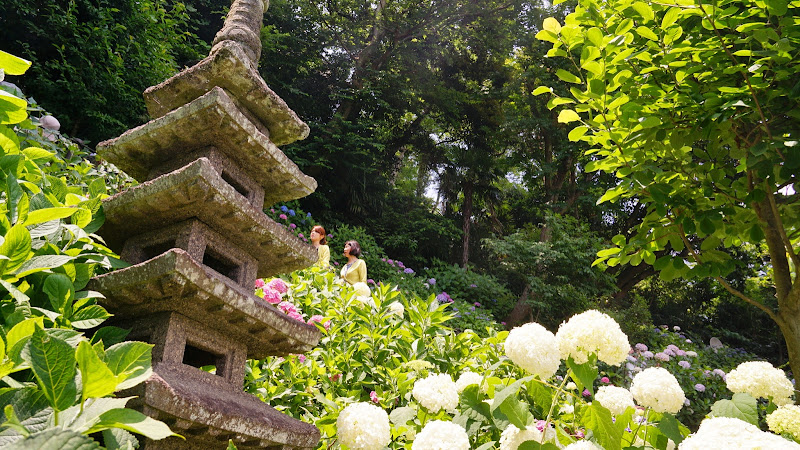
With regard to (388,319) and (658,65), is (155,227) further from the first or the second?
(658,65)

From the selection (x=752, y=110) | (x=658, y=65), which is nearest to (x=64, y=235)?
(x=658, y=65)

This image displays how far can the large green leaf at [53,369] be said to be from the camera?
86 centimetres

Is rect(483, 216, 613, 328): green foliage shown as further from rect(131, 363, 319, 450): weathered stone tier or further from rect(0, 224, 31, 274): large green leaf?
rect(0, 224, 31, 274): large green leaf

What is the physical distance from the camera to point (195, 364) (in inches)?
97.0

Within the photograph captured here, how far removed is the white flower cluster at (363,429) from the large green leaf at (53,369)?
0.91 metres

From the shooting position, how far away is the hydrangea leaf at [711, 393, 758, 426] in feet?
4.05

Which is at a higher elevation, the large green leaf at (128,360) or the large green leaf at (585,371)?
the large green leaf at (585,371)

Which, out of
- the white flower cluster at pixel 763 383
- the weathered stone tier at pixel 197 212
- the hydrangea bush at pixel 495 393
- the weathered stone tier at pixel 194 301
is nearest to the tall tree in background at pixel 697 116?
the white flower cluster at pixel 763 383

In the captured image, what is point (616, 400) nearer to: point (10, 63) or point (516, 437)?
point (516, 437)

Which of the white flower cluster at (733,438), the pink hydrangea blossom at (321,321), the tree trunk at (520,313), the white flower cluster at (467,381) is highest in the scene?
the tree trunk at (520,313)

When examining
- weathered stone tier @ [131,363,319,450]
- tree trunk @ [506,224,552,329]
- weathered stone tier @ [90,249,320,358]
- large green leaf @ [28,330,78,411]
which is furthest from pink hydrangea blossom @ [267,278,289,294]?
tree trunk @ [506,224,552,329]

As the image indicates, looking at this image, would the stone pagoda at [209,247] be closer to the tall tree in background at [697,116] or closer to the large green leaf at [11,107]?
the large green leaf at [11,107]

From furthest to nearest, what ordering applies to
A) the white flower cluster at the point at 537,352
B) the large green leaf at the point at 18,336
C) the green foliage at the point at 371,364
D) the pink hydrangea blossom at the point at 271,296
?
the pink hydrangea blossom at the point at 271,296
the green foliage at the point at 371,364
the white flower cluster at the point at 537,352
the large green leaf at the point at 18,336

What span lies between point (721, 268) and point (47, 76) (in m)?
10.8
